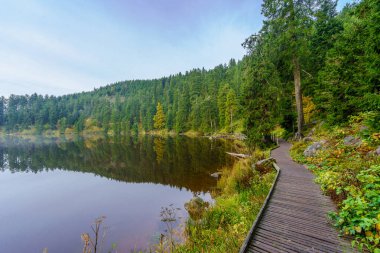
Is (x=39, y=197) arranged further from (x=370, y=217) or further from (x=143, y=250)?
(x=370, y=217)

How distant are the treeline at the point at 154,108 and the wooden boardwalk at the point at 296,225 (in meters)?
A: 21.3

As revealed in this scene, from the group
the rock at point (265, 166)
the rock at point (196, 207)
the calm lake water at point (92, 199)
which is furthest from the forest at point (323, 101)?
the calm lake water at point (92, 199)

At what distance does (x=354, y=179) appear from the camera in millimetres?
5504

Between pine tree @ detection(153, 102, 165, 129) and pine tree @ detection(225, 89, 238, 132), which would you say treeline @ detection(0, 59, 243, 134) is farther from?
pine tree @ detection(153, 102, 165, 129)

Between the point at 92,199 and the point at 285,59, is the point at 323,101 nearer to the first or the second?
the point at 285,59

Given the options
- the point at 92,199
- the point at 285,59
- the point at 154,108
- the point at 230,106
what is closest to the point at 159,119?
the point at 154,108

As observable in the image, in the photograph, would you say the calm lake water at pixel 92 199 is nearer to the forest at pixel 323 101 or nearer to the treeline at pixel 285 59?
the forest at pixel 323 101

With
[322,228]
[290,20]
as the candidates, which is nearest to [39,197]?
[322,228]

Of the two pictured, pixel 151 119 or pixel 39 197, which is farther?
pixel 151 119

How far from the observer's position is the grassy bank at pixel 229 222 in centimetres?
509

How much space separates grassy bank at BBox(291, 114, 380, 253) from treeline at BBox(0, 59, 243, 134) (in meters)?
17.9

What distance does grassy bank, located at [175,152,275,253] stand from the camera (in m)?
5.09

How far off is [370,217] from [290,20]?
16506 millimetres

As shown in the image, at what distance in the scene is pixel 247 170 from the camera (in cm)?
1088
